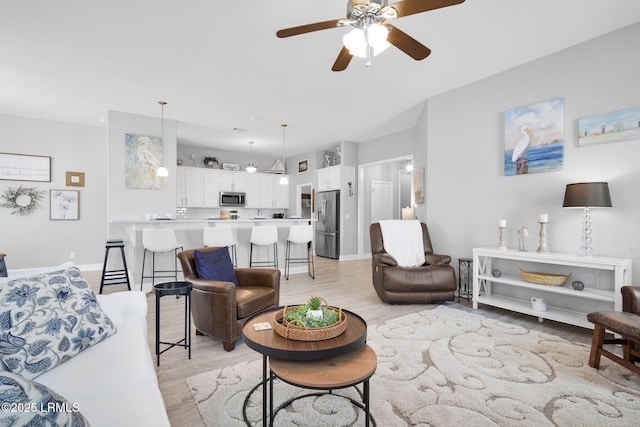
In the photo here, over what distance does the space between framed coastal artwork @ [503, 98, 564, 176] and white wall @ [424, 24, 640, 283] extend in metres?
0.07

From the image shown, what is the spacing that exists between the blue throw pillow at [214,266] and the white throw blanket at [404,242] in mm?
2188

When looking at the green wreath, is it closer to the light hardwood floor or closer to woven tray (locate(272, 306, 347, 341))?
the light hardwood floor

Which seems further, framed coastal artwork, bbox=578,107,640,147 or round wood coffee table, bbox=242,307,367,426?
framed coastal artwork, bbox=578,107,640,147

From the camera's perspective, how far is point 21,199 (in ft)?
18.0

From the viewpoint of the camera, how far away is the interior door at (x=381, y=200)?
7895mm

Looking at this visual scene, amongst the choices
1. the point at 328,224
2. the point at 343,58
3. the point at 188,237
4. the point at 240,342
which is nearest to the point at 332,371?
the point at 240,342

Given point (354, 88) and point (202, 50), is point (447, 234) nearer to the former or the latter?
point (354, 88)

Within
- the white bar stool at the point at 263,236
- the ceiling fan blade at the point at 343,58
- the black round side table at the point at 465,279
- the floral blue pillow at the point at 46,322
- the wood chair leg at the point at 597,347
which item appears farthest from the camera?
the white bar stool at the point at 263,236

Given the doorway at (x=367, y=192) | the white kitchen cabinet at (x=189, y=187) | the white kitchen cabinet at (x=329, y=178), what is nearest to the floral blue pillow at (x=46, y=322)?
the white kitchen cabinet at (x=189, y=187)

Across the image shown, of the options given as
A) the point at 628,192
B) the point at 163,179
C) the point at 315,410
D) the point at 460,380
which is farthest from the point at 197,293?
the point at 628,192

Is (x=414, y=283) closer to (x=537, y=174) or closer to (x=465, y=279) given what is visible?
(x=465, y=279)

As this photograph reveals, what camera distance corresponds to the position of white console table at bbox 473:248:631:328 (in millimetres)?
2812

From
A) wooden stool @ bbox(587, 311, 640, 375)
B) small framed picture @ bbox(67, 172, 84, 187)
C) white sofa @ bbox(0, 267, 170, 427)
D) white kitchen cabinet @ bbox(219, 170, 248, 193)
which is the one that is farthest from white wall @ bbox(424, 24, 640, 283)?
small framed picture @ bbox(67, 172, 84, 187)

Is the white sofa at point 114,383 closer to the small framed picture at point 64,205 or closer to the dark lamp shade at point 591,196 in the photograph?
the dark lamp shade at point 591,196
